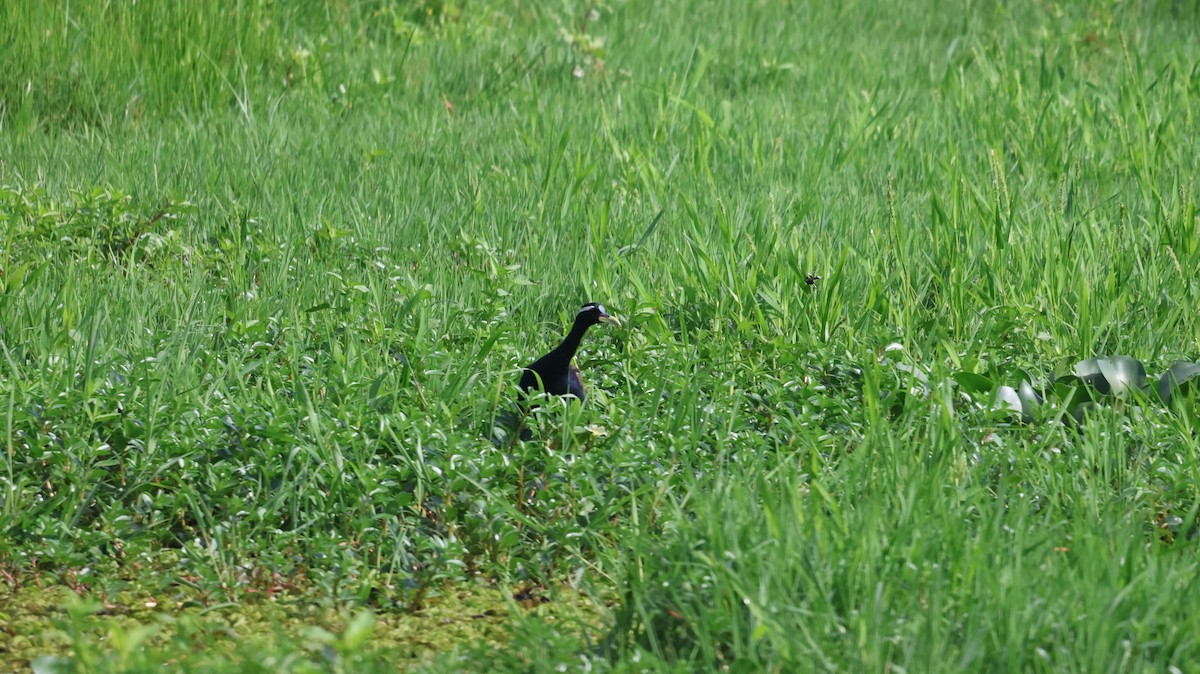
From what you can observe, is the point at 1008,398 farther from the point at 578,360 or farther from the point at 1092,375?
the point at 578,360

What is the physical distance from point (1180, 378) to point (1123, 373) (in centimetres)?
16

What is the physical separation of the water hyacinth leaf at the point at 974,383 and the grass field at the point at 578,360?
0.04 meters

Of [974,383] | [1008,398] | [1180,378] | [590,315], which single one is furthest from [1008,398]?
[590,315]

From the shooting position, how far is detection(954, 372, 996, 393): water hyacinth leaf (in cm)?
350

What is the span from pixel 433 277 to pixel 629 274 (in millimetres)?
651

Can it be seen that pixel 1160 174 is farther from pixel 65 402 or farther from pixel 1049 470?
pixel 65 402

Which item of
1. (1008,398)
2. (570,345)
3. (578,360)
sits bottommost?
(578,360)

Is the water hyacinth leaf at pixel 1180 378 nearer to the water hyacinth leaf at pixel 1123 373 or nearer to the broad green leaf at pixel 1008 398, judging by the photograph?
the water hyacinth leaf at pixel 1123 373

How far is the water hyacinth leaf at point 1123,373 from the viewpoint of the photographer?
349 centimetres

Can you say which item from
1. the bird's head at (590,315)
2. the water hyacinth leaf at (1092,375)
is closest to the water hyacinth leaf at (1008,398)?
the water hyacinth leaf at (1092,375)

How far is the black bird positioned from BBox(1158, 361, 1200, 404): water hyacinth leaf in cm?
155

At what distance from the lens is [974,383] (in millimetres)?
3514

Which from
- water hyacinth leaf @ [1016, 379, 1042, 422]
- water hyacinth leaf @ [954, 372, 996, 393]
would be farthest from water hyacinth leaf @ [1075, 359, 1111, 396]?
water hyacinth leaf @ [954, 372, 996, 393]

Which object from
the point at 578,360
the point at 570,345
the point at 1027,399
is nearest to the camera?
the point at 570,345
